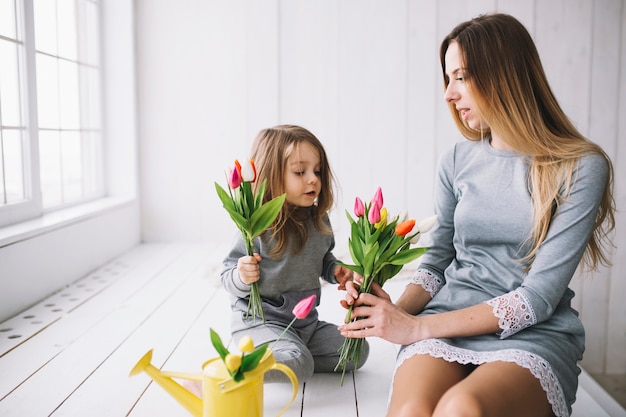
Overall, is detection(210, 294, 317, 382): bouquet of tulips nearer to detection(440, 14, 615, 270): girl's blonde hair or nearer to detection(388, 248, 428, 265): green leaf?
detection(388, 248, 428, 265): green leaf

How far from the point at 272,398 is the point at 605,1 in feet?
11.6

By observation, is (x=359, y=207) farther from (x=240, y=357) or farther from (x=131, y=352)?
(x=131, y=352)

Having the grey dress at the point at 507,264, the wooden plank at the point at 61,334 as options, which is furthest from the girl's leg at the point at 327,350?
the wooden plank at the point at 61,334

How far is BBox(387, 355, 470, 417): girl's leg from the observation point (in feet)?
4.28

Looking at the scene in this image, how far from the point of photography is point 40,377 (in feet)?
6.26

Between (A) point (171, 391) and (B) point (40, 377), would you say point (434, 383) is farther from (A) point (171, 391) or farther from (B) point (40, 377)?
(B) point (40, 377)

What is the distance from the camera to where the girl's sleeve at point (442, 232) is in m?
1.79

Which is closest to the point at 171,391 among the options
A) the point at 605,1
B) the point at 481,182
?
the point at 481,182

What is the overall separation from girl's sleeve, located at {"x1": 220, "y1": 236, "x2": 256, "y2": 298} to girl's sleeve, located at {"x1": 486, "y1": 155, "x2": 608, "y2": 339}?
0.70 metres

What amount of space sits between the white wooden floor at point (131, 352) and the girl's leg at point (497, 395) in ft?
1.58

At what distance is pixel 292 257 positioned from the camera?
1.95m

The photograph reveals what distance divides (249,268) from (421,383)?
574mm

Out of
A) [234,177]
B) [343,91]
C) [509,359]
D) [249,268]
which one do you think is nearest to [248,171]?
[234,177]

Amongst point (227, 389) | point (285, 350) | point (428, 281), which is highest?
point (428, 281)
